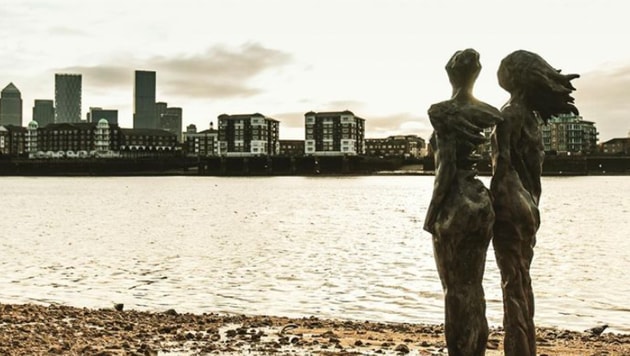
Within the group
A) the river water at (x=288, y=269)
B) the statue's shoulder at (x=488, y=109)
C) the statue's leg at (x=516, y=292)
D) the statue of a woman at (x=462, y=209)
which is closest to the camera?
the statue of a woman at (x=462, y=209)

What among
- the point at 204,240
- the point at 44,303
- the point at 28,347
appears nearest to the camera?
the point at 28,347

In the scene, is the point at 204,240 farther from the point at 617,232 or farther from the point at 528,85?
the point at 528,85

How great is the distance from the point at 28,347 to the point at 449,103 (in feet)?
26.1

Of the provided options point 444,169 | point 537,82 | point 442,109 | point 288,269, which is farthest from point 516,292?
point 288,269

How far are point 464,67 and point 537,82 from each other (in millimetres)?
1020

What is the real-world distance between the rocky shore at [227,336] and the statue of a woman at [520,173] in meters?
3.38

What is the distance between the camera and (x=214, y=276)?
2348 cm

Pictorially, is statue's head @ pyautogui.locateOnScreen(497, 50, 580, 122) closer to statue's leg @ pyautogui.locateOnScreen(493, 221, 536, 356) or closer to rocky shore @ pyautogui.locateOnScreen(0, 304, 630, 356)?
statue's leg @ pyautogui.locateOnScreen(493, 221, 536, 356)

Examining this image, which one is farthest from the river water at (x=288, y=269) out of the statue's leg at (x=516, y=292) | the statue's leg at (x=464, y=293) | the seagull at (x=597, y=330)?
the statue's leg at (x=464, y=293)

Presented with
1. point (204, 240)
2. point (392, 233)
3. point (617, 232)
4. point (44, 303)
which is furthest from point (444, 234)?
point (617, 232)

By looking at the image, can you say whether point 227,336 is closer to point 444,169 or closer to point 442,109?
point 444,169

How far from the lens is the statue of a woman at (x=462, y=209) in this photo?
7.09 m

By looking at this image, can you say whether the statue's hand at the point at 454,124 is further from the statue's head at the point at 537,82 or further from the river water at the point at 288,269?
the river water at the point at 288,269

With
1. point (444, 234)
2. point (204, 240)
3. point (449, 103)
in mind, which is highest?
point (449, 103)
